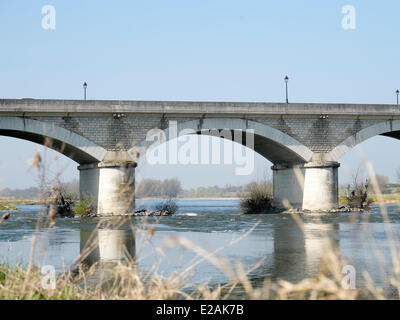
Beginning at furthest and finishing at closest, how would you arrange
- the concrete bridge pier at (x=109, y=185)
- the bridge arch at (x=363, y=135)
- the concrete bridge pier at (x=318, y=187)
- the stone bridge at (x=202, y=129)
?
the bridge arch at (x=363, y=135) < the concrete bridge pier at (x=318, y=187) < the concrete bridge pier at (x=109, y=185) < the stone bridge at (x=202, y=129)

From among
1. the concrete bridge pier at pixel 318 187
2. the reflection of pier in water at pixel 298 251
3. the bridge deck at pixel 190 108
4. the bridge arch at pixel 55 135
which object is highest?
the bridge deck at pixel 190 108

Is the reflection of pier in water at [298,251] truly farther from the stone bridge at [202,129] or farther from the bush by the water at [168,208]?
the bush by the water at [168,208]

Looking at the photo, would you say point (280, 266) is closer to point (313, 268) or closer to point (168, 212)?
point (313, 268)

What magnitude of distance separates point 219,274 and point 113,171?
19059mm

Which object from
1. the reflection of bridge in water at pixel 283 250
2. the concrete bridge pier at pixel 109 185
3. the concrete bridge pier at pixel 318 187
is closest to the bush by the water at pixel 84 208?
the concrete bridge pier at pixel 109 185

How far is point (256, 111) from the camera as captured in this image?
30.9m

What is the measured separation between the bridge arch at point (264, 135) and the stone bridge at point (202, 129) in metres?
0.05

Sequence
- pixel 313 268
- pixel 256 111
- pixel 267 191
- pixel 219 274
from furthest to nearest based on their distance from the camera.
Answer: pixel 267 191 < pixel 256 111 < pixel 313 268 < pixel 219 274

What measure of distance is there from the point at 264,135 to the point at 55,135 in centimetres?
1081

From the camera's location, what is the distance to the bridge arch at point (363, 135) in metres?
32.8

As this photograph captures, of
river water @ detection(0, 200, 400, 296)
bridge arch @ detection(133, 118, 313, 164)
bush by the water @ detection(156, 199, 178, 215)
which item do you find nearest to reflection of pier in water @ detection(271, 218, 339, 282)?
river water @ detection(0, 200, 400, 296)
